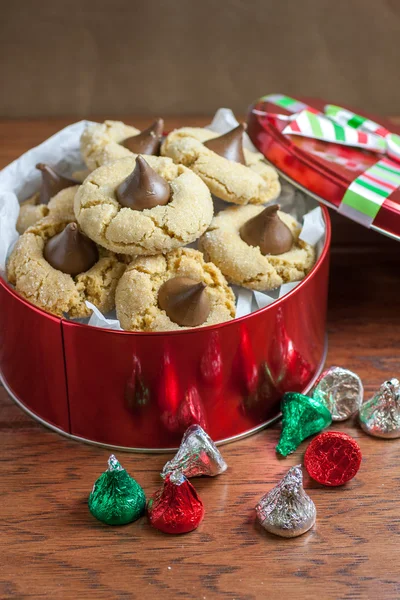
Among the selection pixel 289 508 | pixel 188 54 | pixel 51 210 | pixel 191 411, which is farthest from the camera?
pixel 188 54

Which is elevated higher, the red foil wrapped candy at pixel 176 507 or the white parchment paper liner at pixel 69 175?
the white parchment paper liner at pixel 69 175

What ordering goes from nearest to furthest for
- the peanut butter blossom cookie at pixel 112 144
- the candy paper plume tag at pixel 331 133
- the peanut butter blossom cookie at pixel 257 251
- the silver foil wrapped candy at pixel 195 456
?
the silver foil wrapped candy at pixel 195 456 < the peanut butter blossom cookie at pixel 257 251 < the peanut butter blossom cookie at pixel 112 144 < the candy paper plume tag at pixel 331 133

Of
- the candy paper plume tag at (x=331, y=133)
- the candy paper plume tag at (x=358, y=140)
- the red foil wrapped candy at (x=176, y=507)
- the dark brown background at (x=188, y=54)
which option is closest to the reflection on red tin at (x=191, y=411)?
the red foil wrapped candy at (x=176, y=507)

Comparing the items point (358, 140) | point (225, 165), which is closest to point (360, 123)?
point (358, 140)

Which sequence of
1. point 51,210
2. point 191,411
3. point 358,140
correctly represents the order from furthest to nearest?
point 358,140, point 51,210, point 191,411

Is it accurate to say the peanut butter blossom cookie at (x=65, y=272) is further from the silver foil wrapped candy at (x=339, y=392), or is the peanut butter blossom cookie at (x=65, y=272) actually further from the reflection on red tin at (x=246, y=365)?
the silver foil wrapped candy at (x=339, y=392)

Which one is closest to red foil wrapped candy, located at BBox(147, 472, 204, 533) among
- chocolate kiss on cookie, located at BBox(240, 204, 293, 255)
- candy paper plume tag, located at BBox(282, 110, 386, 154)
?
chocolate kiss on cookie, located at BBox(240, 204, 293, 255)

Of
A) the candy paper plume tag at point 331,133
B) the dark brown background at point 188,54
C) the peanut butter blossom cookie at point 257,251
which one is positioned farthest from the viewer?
the dark brown background at point 188,54

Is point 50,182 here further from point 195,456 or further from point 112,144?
point 195,456
